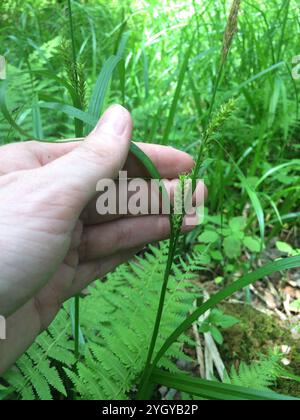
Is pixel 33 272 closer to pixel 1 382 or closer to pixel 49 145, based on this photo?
pixel 49 145

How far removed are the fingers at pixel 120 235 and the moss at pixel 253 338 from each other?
0.52 metres

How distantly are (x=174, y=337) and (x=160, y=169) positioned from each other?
555 mm

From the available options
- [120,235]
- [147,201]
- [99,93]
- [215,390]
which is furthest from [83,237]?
[215,390]

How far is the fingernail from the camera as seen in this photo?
3.34ft

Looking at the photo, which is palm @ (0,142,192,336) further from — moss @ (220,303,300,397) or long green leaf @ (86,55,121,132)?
moss @ (220,303,300,397)

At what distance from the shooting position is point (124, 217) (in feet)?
4.51

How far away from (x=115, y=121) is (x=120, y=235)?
0.43 metres

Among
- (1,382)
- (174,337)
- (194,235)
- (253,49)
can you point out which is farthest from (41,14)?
(174,337)

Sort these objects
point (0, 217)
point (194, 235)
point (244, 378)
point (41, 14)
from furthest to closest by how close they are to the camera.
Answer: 1. point (41, 14)
2. point (194, 235)
3. point (244, 378)
4. point (0, 217)

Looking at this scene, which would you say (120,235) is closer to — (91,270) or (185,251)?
(91,270)

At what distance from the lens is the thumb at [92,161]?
967 millimetres

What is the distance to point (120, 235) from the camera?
135cm

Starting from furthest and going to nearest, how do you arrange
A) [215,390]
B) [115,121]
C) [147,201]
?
[147,201] → [115,121] → [215,390]

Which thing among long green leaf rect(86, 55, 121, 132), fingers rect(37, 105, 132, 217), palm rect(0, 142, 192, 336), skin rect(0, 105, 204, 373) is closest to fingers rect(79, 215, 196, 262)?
palm rect(0, 142, 192, 336)
